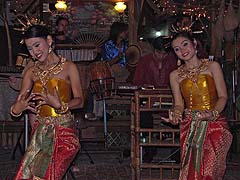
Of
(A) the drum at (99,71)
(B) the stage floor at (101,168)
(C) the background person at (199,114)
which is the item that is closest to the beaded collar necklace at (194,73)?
(C) the background person at (199,114)

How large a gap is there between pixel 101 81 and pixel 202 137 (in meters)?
4.12

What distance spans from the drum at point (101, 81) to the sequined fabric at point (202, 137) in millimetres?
3787

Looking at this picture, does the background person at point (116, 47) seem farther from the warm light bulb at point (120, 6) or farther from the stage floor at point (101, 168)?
the stage floor at point (101, 168)

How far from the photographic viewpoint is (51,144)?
14.4 feet

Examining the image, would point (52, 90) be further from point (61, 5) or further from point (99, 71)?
point (61, 5)

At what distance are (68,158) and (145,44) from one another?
278 inches

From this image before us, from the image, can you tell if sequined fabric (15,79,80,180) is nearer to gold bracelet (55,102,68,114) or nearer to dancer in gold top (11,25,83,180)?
dancer in gold top (11,25,83,180)

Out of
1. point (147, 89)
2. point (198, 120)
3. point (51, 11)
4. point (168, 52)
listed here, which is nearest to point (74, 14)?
point (51, 11)

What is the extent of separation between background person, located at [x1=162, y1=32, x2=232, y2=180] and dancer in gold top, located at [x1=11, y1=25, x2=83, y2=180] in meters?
0.76

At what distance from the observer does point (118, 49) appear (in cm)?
1142

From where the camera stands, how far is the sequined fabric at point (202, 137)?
178 inches

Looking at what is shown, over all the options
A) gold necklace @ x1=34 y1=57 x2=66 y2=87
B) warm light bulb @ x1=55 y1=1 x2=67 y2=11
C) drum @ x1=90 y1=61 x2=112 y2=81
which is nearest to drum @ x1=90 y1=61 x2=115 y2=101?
drum @ x1=90 y1=61 x2=112 y2=81

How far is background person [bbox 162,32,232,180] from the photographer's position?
4.51 meters

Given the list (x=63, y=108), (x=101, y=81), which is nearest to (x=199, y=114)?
(x=63, y=108)
